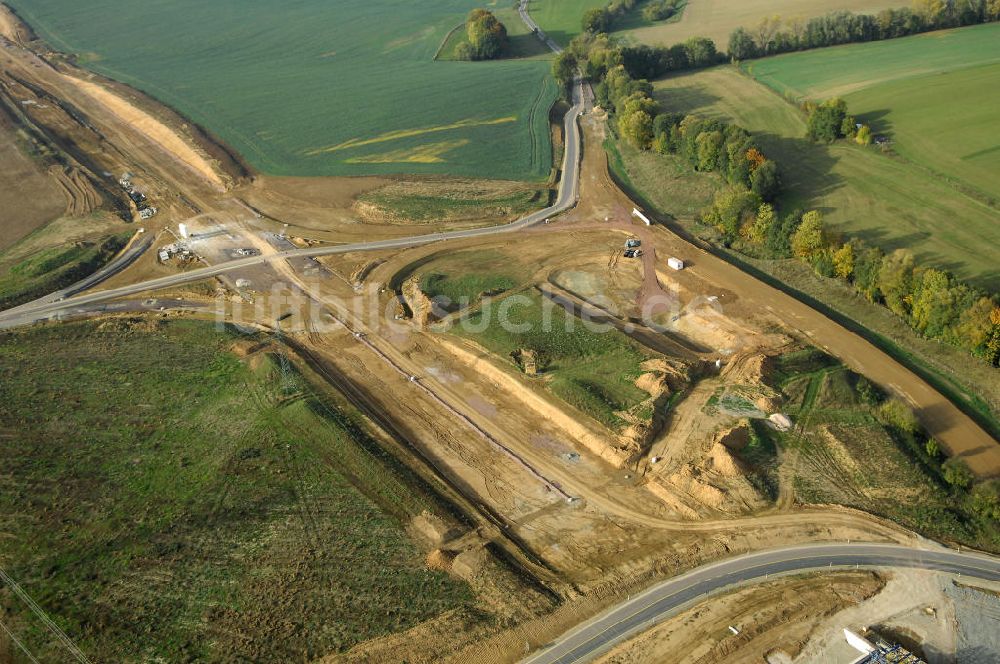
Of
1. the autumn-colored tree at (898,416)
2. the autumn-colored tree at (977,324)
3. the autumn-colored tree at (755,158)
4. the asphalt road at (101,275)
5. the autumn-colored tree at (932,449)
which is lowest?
the autumn-colored tree at (932,449)

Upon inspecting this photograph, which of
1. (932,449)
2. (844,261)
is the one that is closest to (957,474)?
(932,449)

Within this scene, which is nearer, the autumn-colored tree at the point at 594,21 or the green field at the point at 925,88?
the green field at the point at 925,88

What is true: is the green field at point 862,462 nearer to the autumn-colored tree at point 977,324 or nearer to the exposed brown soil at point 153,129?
the autumn-colored tree at point 977,324

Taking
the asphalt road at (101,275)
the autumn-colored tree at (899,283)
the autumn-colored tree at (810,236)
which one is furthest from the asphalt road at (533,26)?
the autumn-colored tree at (899,283)

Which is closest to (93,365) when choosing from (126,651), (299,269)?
(299,269)

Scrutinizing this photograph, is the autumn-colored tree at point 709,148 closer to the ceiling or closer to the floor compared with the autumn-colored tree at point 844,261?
closer to the ceiling

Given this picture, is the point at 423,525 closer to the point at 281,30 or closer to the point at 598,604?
the point at 598,604

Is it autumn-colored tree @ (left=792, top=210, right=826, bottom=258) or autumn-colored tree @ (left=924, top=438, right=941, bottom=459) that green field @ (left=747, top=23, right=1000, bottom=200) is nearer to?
autumn-colored tree @ (left=792, top=210, right=826, bottom=258)
